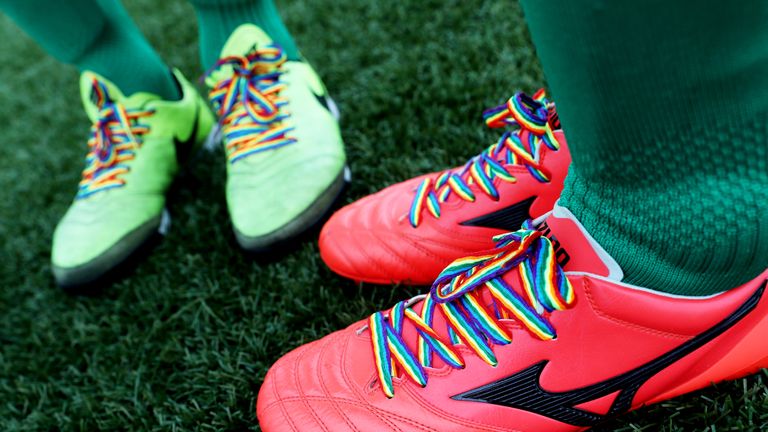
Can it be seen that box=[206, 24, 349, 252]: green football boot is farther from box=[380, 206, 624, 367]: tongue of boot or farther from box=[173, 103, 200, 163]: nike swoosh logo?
box=[380, 206, 624, 367]: tongue of boot

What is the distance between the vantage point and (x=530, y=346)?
1.98 ft

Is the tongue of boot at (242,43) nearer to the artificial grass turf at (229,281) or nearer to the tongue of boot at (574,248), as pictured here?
the artificial grass turf at (229,281)

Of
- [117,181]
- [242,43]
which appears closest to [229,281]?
[117,181]

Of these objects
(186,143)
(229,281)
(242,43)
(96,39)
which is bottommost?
(229,281)

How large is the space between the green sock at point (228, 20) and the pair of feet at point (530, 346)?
0.70 meters

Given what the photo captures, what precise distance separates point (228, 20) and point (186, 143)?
13.9 inches

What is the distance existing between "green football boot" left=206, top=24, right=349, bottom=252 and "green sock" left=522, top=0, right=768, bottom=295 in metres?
0.62

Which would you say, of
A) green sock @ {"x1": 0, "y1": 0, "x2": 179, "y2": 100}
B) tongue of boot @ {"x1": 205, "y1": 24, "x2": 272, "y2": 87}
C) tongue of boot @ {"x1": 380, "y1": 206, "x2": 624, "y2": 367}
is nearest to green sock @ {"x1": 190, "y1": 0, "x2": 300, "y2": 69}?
tongue of boot @ {"x1": 205, "y1": 24, "x2": 272, "y2": 87}

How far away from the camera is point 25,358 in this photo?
1.09 m

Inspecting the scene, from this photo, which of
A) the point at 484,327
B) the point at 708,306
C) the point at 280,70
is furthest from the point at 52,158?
the point at 708,306

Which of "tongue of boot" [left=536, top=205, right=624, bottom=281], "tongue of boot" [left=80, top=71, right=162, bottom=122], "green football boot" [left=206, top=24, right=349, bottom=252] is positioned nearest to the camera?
"tongue of boot" [left=536, top=205, right=624, bottom=281]

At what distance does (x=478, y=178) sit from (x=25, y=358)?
962mm

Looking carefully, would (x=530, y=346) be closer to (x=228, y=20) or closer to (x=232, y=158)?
(x=232, y=158)

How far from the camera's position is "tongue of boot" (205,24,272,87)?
46.5 inches
